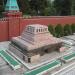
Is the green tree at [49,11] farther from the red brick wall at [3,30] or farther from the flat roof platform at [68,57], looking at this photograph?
the flat roof platform at [68,57]

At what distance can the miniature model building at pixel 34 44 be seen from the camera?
892 cm

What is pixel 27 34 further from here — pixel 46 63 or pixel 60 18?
pixel 60 18

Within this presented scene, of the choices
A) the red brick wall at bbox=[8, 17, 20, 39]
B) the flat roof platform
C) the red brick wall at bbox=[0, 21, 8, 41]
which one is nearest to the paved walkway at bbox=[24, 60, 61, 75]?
the flat roof platform

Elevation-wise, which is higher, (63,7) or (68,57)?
(63,7)

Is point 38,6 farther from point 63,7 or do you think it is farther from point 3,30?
point 3,30

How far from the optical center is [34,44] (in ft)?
30.0

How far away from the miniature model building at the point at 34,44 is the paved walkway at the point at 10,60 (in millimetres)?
503

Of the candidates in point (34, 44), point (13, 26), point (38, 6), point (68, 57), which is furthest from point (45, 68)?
point (38, 6)

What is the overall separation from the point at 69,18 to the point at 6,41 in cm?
757

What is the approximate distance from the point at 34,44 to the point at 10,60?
1.65m

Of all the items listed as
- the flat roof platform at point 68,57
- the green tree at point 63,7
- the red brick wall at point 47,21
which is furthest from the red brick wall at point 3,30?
the green tree at point 63,7

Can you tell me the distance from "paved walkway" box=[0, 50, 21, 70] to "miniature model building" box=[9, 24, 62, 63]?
1.65 feet

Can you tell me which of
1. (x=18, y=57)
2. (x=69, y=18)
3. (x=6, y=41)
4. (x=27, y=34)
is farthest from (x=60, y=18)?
(x=18, y=57)

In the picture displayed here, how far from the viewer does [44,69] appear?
7.91 metres
